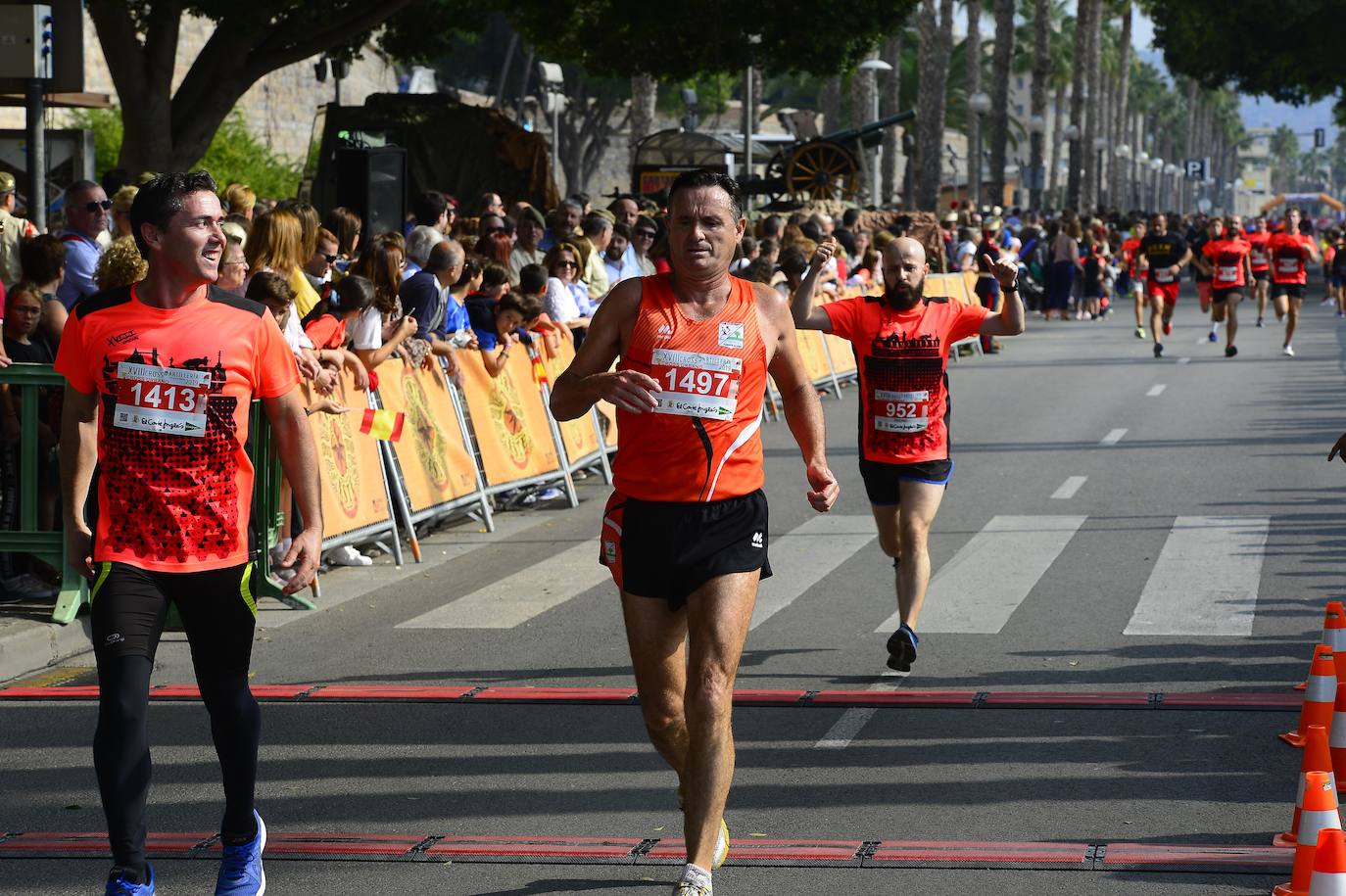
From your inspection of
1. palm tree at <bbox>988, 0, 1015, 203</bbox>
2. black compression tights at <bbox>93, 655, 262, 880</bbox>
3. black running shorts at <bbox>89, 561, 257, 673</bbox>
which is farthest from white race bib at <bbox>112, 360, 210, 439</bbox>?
palm tree at <bbox>988, 0, 1015, 203</bbox>

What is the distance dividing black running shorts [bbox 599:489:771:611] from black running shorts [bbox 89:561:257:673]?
3.29ft

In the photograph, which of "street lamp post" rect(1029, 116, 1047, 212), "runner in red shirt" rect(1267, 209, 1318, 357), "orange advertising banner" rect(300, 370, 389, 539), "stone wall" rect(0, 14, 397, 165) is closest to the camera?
"orange advertising banner" rect(300, 370, 389, 539)

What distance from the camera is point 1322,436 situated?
17.1 m

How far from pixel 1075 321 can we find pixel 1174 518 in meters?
23.8

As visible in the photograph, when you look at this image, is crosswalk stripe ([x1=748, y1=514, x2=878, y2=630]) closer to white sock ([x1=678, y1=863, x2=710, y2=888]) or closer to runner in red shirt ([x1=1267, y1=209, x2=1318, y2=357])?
white sock ([x1=678, y1=863, x2=710, y2=888])

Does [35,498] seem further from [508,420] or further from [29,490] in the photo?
[508,420]

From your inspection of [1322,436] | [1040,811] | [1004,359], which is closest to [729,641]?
[1040,811]

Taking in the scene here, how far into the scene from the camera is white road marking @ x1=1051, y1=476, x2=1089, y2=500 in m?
13.8

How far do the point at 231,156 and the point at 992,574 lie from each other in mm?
26794

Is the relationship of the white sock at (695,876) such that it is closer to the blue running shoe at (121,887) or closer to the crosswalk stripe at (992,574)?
the blue running shoe at (121,887)

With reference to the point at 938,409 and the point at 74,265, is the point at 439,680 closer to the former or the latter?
the point at 938,409

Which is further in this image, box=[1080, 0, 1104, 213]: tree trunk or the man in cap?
box=[1080, 0, 1104, 213]: tree trunk

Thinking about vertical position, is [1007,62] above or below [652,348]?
above

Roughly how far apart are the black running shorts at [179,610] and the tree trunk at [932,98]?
41.4 meters
